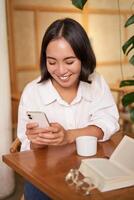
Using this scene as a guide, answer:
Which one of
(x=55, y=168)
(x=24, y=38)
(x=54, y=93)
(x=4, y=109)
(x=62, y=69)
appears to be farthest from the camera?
(x=24, y=38)

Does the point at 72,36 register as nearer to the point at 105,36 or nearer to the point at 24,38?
the point at 24,38

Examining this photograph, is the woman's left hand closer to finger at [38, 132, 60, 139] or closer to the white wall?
finger at [38, 132, 60, 139]

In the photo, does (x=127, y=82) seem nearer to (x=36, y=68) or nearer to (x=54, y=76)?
(x=54, y=76)

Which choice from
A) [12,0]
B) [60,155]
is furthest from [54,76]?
[12,0]

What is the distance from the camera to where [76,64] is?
137cm

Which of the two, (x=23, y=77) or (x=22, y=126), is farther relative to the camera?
(x=23, y=77)

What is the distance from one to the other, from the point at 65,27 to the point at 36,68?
254 cm

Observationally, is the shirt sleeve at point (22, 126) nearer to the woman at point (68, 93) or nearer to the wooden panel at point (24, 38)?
the woman at point (68, 93)

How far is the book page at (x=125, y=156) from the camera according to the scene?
3.46 feet

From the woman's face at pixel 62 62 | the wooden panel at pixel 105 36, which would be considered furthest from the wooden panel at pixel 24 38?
the woman's face at pixel 62 62

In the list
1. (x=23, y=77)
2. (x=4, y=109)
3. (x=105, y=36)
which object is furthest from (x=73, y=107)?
(x=105, y=36)

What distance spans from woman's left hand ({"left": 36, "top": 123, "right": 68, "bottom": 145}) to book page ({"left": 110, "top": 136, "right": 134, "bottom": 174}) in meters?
0.24

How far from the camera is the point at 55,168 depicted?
3.58ft

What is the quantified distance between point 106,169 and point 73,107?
52 cm
